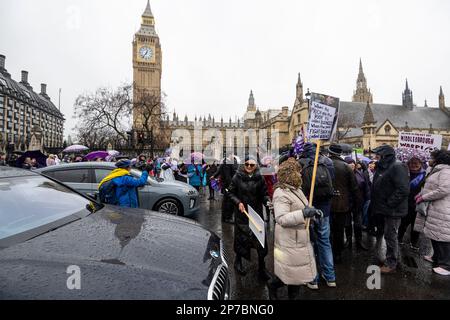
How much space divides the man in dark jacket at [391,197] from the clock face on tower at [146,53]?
92.9 meters

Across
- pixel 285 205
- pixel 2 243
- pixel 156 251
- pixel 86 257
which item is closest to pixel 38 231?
pixel 2 243

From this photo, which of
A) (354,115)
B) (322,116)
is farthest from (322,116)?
(354,115)

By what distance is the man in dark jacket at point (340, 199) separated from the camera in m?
4.41

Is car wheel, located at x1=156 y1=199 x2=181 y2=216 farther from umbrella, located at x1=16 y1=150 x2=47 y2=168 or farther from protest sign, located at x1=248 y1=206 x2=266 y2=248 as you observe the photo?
umbrella, located at x1=16 y1=150 x2=47 y2=168

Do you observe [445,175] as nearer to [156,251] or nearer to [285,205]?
[285,205]

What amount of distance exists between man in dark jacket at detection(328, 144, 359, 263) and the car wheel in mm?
4291

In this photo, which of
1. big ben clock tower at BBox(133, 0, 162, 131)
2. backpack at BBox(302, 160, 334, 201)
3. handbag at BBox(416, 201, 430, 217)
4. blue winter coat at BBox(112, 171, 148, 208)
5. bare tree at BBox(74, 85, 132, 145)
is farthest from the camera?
big ben clock tower at BBox(133, 0, 162, 131)

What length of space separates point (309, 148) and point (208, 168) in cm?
944

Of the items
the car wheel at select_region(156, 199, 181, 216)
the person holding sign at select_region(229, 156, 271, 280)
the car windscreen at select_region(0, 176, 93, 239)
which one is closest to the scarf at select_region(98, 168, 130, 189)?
the car windscreen at select_region(0, 176, 93, 239)

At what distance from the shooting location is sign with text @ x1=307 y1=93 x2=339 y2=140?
12.8 ft

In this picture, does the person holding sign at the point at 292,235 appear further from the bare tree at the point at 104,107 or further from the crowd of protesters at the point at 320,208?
the bare tree at the point at 104,107

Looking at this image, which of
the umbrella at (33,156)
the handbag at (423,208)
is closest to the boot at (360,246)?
the handbag at (423,208)

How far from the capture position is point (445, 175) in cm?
403

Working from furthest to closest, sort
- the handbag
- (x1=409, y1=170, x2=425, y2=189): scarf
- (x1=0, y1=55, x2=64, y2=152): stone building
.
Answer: (x1=0, y1=55, x2=64, y2=152): stone building
(x1=409, y1=170, x2=425, y2=189): scarf
the handbag
